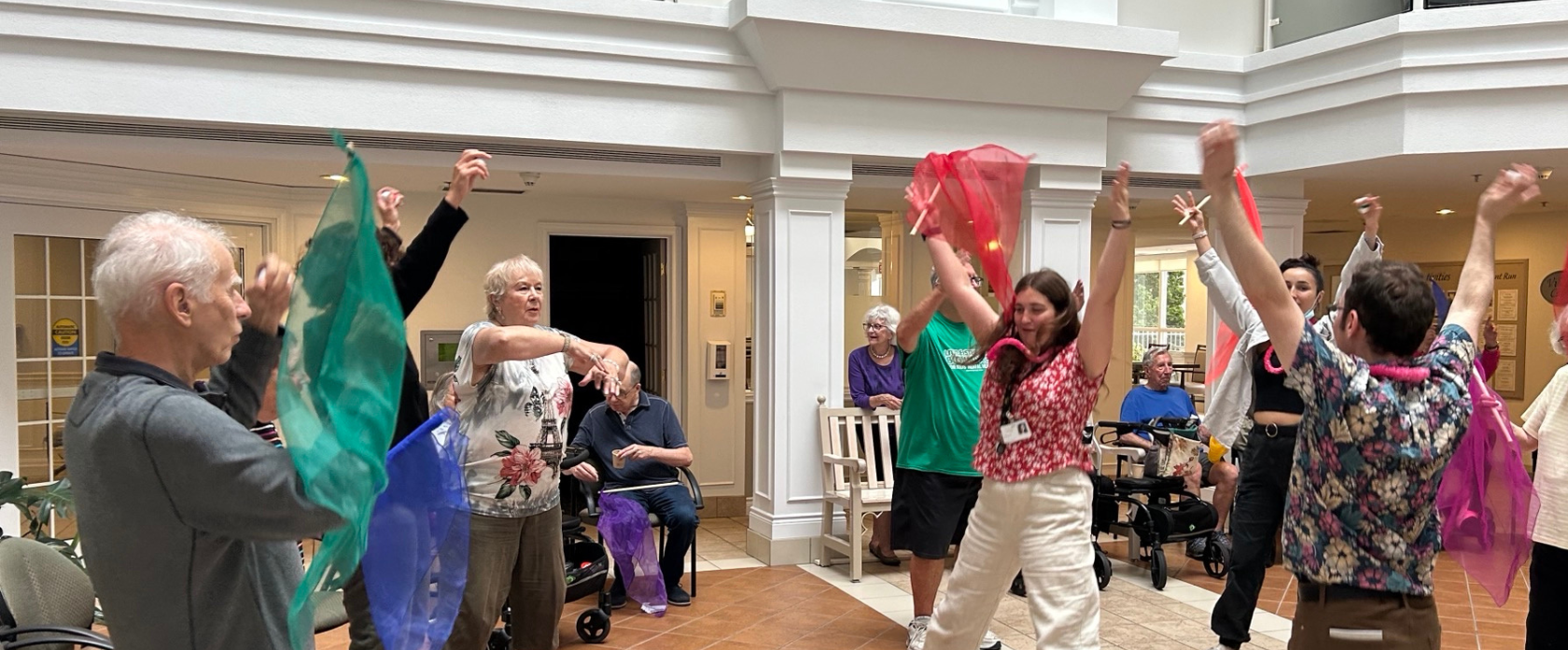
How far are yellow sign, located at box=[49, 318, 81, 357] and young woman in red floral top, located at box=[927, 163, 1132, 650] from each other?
5.28 m

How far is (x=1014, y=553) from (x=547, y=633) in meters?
1.51

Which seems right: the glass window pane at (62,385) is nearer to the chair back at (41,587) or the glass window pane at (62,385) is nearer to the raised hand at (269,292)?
the chair back at (41,587)

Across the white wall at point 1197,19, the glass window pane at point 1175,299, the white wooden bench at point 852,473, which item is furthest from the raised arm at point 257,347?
the glass window pane at point 1175,299

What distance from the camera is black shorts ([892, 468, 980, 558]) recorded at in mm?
4477

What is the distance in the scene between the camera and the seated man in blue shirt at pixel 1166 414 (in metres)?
6.49

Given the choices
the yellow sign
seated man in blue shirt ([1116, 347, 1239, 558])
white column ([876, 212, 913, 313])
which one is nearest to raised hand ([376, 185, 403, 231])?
the yellow sign

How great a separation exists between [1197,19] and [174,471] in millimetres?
7184

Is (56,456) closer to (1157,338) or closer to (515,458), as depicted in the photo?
(515,458)

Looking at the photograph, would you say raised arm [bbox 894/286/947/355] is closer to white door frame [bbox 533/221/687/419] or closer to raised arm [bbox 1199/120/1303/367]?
raised arm [bbox 1199/120/1303/367]

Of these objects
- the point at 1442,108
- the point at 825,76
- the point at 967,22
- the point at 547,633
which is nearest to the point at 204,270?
the point at 547,633

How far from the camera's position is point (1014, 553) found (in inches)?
125

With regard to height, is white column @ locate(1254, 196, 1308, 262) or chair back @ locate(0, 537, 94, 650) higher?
white column @ locate(1254, 196, 1308, 262)

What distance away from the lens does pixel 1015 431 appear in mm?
3111

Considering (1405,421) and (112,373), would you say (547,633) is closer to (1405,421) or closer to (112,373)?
(112,373)
